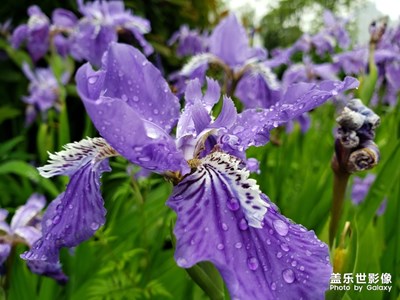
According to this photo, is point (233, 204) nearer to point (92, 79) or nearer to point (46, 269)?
point (92, 79)

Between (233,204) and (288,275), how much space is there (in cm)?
11

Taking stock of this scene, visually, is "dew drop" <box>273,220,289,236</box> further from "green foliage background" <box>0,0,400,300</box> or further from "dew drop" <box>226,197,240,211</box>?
"green foliage background" <box>0,0,400,300</box>

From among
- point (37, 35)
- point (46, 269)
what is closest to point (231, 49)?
point (37, 35)

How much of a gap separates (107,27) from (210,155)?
151 centimetres

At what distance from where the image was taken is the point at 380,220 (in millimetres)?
1571

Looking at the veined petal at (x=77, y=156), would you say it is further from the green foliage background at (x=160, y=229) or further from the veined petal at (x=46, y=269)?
the veined petal at (x=46, y=269)

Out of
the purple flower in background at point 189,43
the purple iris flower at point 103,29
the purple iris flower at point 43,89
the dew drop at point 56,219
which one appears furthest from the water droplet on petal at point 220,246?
the purple flower in background at point 189,43

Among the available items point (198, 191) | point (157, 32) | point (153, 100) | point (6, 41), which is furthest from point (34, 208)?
point (157, 32)

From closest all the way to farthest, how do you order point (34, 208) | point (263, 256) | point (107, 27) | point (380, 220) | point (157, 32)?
point (263, 256) < point (34, 208) < point (380, 220) < point (107, 27) < point (157, 32)

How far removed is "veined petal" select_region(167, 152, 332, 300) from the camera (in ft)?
1.97

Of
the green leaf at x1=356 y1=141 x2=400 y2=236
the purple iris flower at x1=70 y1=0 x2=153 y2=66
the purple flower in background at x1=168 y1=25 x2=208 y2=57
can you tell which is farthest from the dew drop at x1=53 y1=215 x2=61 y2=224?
the purple flower in background at x1=168 y1=25 x2=208 y2=57

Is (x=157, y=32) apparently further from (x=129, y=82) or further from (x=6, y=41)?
(x=129, y=82)

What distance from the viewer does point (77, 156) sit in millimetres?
801

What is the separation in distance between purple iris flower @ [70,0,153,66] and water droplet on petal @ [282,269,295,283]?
1499 mm
